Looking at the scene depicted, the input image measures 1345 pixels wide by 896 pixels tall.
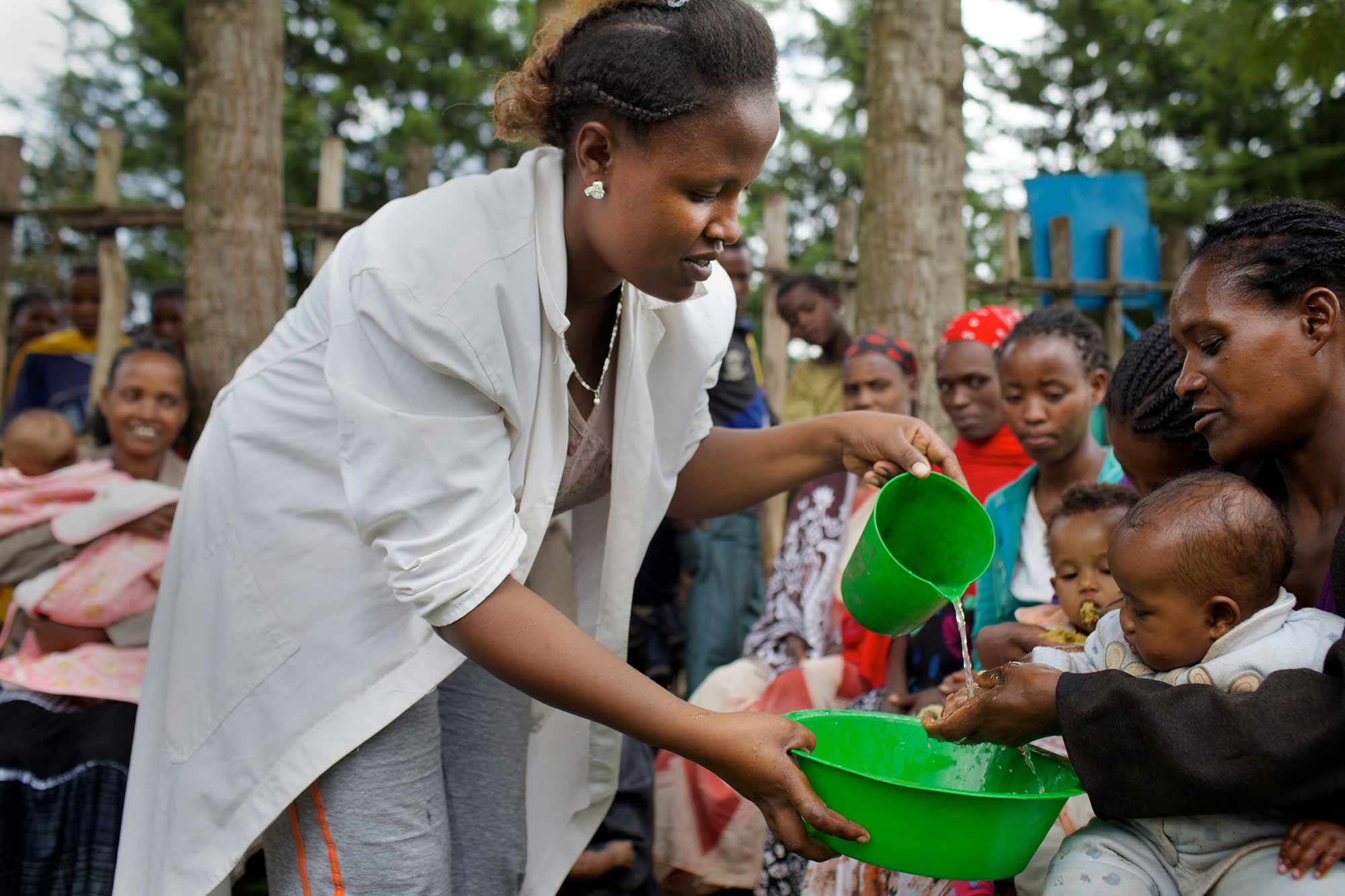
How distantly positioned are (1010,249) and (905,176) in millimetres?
2484

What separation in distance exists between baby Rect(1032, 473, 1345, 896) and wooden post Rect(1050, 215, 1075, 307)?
17.4 ft

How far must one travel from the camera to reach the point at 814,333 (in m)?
5.93

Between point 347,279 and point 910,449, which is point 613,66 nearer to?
point 347,279

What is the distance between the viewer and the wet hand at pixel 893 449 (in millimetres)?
2137

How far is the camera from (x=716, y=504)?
8.41 feet

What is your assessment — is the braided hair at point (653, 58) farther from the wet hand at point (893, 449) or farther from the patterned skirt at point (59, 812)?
the patterned skirt at point (59, 812)

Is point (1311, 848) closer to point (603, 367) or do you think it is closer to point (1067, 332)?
point (603, 367)

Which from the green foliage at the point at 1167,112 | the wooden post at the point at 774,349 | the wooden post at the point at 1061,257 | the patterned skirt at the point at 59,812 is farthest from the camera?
the green foliage at the point at 1167,112

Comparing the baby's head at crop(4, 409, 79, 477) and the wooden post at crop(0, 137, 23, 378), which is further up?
the wooden post at crop(0, 137, 23, 378)

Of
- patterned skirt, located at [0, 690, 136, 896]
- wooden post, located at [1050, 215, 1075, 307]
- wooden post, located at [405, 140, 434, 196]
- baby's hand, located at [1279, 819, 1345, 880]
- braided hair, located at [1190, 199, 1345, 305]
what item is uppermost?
wooden post, located at [405, 140, 434, 196]

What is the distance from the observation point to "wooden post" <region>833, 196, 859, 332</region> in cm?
688

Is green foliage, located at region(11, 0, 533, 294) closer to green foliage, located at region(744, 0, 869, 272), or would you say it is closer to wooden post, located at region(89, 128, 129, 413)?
green foliage, located at region(744, 0, 869, 272)

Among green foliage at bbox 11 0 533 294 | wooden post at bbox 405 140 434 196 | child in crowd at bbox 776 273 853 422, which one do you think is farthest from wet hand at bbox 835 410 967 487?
green foliage at bbox 11 0 533 294

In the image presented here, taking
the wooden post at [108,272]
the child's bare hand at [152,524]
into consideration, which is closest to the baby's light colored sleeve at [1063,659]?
the child's bare hand at [152,524]
